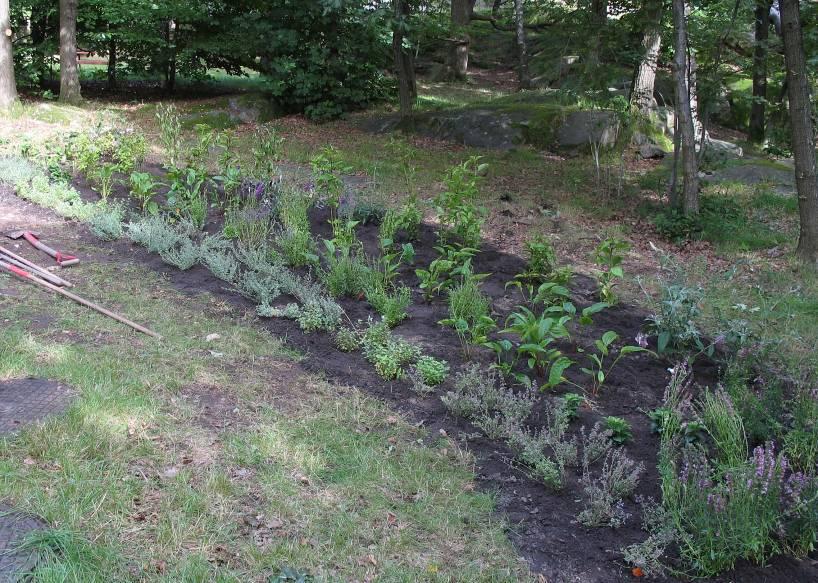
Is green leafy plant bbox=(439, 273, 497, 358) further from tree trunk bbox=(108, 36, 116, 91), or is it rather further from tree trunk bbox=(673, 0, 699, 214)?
tree trunk bbox=(108, 36, 116, 91)

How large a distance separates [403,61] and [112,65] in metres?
6.23

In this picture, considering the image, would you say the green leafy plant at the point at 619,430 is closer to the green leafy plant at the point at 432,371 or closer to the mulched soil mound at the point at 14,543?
the green leafy plant at the point at 432,371

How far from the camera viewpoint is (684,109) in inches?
297

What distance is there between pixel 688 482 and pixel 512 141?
8.58m

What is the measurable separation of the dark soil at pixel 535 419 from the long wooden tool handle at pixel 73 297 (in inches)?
29.0

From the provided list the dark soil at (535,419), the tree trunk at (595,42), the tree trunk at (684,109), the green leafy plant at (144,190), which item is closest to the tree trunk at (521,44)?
the tree trunk at (595,42)

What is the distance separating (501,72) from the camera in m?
19.0

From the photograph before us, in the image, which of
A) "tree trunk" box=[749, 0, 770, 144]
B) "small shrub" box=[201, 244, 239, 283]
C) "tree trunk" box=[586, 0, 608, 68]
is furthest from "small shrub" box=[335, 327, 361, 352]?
"tree trunk" box=[749, 0, 770, 144]

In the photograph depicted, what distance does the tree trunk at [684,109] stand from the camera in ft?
24.2

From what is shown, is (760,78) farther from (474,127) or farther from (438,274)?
(438,274)

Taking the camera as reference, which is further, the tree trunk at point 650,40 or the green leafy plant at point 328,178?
the tree trunk at point 650,40

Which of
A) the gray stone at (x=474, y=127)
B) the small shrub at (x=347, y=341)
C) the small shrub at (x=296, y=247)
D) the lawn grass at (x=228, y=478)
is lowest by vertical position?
the lawn grass at (x=228, y=478)

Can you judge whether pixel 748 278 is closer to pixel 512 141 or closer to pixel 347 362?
pixel 347 362

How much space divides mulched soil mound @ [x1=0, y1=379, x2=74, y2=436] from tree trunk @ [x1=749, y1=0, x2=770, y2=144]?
24.8 feet
